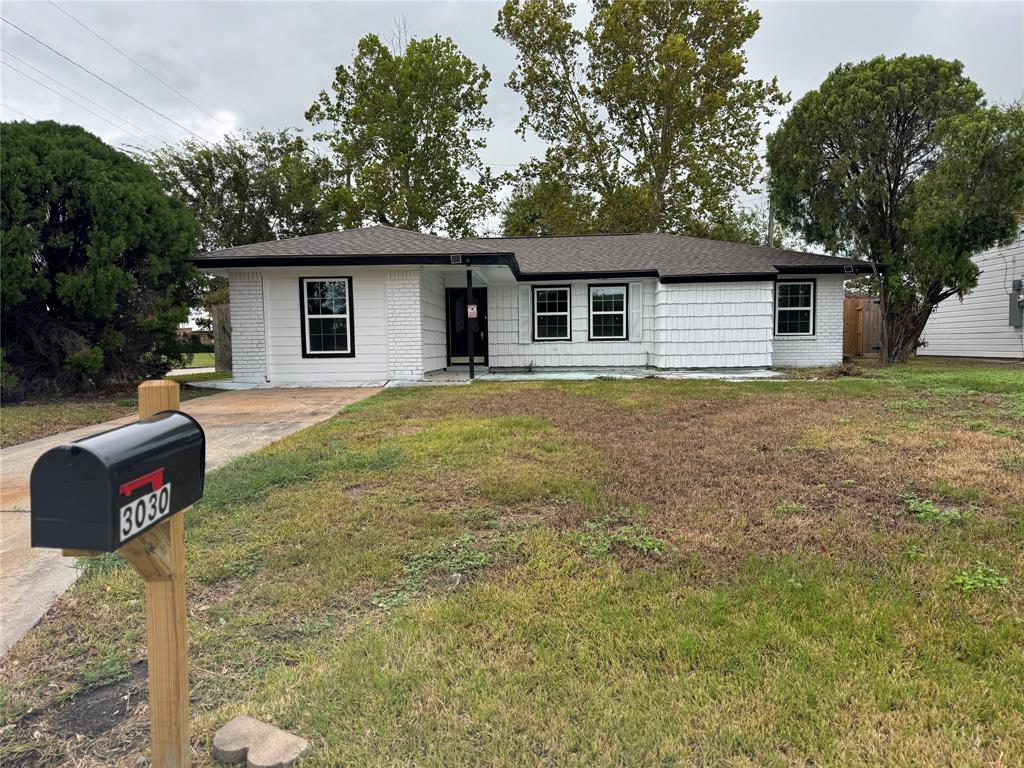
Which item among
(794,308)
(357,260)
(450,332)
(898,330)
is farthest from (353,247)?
(898,330)

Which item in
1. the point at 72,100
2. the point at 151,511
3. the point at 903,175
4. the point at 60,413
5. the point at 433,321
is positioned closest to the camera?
the point at 151,511

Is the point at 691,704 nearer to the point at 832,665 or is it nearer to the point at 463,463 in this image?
the point at 832,665

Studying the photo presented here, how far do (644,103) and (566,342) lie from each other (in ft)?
44.6

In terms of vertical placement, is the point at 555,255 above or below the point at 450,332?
above

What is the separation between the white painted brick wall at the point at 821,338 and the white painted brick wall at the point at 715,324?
144 centimetres

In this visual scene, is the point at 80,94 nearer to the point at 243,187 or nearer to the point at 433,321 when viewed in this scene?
the point at 243,187

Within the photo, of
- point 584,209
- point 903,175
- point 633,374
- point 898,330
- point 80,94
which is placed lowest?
point 633,374

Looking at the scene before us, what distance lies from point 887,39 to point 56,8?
18402 mm

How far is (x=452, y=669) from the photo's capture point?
1999 millimetres

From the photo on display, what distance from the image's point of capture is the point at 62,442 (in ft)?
21.8

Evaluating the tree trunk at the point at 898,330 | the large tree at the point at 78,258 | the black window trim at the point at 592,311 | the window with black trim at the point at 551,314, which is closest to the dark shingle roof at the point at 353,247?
the large tree at the point at 78,258

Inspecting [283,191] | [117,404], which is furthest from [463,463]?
[283,191]

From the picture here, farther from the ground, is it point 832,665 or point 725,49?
point 725,49

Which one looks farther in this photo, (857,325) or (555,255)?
(857,325)
